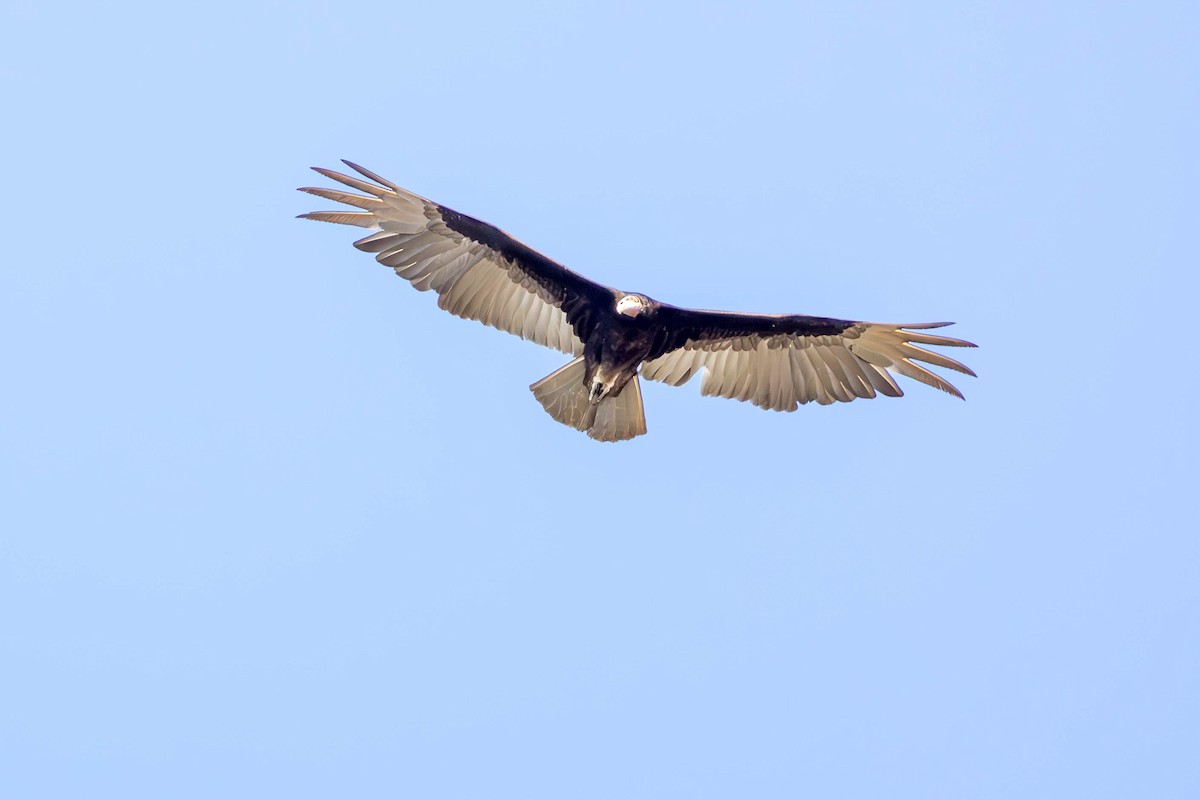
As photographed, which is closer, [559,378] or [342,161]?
[342,161]

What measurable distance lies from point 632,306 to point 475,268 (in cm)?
160

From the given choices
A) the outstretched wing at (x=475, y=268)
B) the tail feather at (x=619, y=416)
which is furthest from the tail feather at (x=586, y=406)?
the outstretched wing at (x=475, y=268)

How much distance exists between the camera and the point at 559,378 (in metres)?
14.5

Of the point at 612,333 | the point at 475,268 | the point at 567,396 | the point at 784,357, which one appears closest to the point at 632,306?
the point at 612,333

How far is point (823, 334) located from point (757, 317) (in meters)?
0.71

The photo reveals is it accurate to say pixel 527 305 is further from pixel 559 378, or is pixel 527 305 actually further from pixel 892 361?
pixel 892 361

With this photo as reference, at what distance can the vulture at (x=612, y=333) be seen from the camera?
14070mm

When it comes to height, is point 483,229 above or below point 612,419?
above

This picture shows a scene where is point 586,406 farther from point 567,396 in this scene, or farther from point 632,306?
point 632,306

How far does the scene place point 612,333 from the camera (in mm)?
14141

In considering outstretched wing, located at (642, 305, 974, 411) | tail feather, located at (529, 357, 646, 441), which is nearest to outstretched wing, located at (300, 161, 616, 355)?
tail feather, located at (529, 357, 646, 441)

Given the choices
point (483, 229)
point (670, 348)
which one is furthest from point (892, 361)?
point (483, 229)

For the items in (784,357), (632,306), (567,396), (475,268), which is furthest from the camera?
(784,357)

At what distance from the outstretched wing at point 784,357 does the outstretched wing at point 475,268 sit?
870 mm
